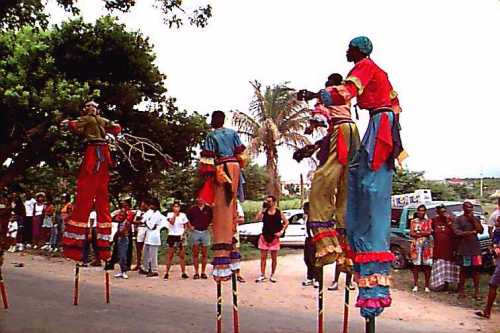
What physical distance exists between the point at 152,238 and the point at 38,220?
5.58 metres

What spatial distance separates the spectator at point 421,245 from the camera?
10609 millimetres

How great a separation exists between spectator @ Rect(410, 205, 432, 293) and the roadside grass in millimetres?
262

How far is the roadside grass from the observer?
31.2ft

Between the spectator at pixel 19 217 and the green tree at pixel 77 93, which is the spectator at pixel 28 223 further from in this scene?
the green tree at pixel 77 93

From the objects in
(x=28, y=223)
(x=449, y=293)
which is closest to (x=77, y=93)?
(x=449, y=293)

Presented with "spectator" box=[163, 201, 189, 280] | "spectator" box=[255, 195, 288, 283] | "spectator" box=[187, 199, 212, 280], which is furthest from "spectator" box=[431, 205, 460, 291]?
"spectator" box=[163, 201, 189, 280]

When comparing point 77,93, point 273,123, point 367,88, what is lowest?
point 367,88

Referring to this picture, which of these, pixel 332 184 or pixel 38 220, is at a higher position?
pixel 332 184

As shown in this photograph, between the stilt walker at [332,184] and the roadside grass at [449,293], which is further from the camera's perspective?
the roadside grass at [449,293]

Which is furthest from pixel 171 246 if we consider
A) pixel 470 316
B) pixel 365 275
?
pixel 365 275

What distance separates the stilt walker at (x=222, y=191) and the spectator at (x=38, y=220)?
11.0 meters

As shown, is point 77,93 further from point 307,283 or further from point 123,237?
point 307,283

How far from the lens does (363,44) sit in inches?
176

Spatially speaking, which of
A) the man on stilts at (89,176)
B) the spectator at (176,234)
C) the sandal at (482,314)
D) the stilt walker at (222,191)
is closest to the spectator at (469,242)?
the sandal at (482,314)
